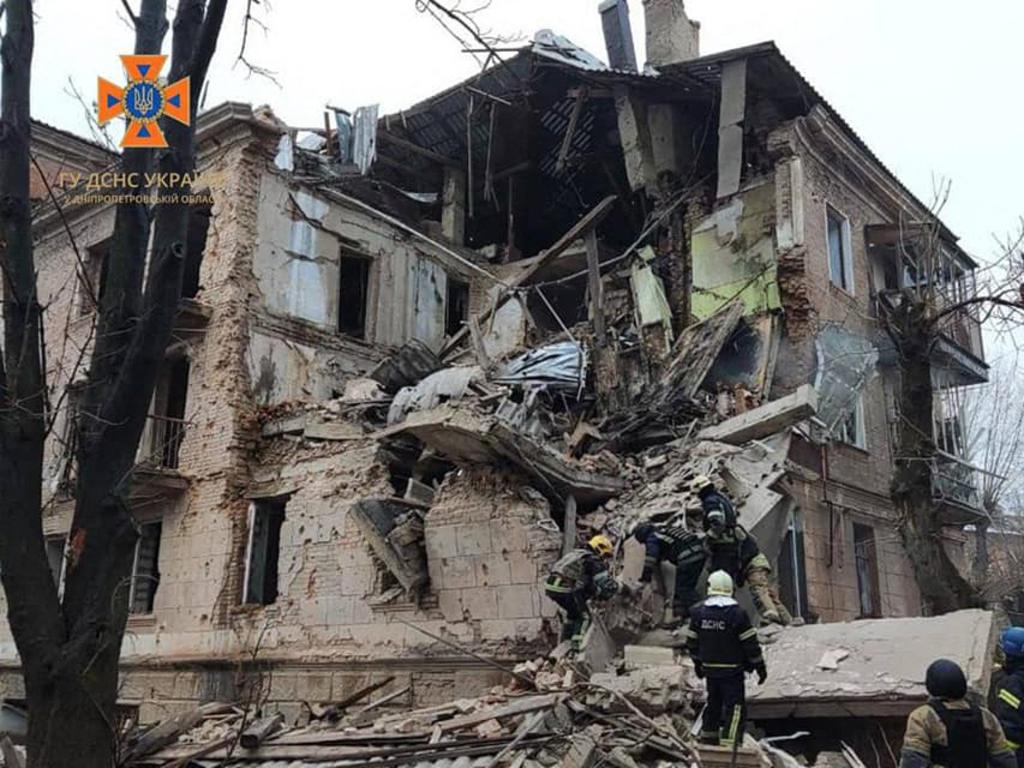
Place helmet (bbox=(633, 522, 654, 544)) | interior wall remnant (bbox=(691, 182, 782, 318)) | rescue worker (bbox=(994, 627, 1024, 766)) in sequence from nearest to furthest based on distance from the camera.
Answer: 1. rescue worker (bbox=(994, 627, 1024, 766))
2. helmet (bbox=(633, 522, 654, 544))
3. interior wall remnant (bbox=(691, 182, 782, 318))

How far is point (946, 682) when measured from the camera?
5430 mm

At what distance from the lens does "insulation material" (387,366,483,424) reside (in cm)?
1224

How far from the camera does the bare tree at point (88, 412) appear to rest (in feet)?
12.9

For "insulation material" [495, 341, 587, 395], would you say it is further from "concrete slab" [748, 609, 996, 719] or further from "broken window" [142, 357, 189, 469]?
"broken window" [142, 357, 189, 469]

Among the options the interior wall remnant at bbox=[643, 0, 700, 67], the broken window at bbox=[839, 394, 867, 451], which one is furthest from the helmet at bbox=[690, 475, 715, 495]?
the interior wall remnant at bbox=[643, 0, 700, 67]

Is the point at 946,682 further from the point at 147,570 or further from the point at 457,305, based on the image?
the point at 457,305

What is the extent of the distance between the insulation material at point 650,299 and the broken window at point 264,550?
22.6 feet

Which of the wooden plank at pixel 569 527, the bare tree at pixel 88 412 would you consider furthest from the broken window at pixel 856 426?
the bare tree at pixel 88 412

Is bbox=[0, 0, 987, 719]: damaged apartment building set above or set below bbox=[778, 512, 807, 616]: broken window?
above

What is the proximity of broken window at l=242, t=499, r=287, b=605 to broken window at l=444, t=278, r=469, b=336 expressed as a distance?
620cm

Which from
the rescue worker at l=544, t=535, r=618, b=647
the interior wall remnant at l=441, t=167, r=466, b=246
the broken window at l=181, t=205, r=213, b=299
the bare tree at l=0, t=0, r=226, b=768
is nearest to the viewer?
the bare tree at l=0, t=0, r=226, b=768

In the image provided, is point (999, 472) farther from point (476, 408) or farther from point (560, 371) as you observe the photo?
point (476, 408)

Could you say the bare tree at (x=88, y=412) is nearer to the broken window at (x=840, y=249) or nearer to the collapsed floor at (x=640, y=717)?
the collapsed floor at (x=640, y=717)

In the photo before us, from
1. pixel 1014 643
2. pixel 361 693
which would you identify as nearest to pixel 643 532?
pixel 1014 643
